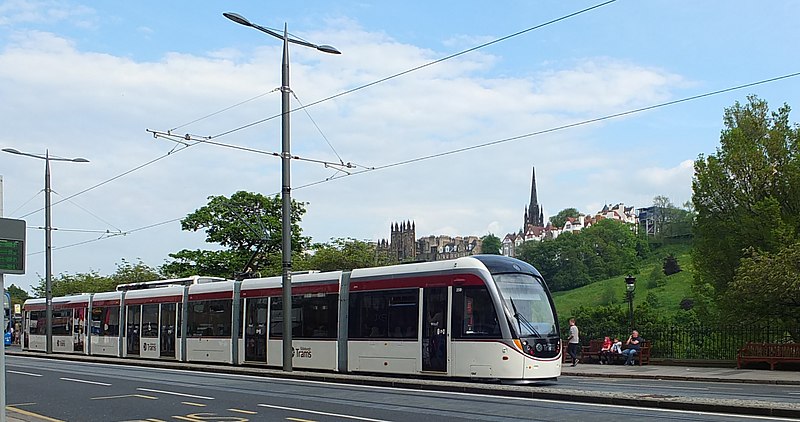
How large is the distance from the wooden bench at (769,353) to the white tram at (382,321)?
8.70 m

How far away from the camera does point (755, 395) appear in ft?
57.2

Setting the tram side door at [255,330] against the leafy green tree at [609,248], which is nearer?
the tram side door at [255,330]

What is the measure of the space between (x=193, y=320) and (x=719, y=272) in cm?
2231

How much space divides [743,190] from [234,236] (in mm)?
43021

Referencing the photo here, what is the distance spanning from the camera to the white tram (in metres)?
21.2

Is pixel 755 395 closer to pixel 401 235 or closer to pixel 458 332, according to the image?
pixel 458 332

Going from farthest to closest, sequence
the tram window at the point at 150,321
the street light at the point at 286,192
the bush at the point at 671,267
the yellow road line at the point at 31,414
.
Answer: the bush at the point at 671,267 → the tram window at the point at 150,321 → the street light at the point at 286,192 → the yellow road line at the point at 31,414

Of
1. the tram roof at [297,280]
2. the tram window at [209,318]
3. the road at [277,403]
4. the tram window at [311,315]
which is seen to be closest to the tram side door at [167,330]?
the tram window at [209,318]

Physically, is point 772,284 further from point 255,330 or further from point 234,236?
point 234,236

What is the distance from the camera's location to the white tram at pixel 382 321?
21172mm

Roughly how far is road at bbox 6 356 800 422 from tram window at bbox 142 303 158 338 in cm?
1037

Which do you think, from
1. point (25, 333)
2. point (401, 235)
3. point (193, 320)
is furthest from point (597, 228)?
point (193, 320)

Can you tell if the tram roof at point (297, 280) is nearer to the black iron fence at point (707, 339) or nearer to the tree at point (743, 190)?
the black iron fence at point (707, 339)

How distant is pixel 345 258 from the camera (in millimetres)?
55656
